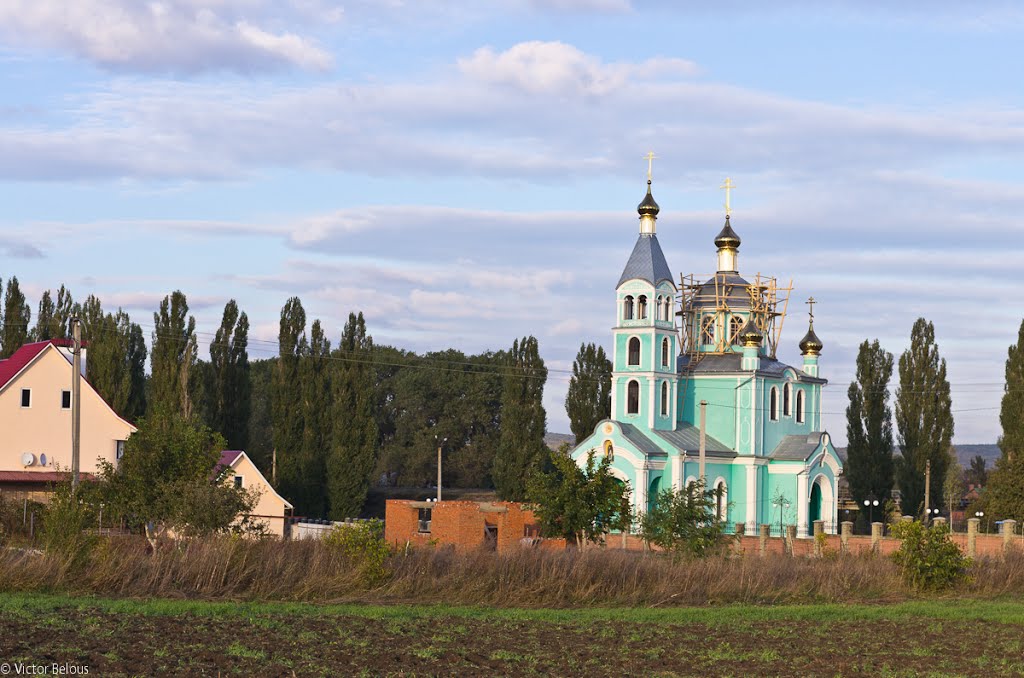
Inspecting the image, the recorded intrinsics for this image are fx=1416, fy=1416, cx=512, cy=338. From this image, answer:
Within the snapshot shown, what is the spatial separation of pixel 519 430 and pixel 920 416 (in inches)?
706

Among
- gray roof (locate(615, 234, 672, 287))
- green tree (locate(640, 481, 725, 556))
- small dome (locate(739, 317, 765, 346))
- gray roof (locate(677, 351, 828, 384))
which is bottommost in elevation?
green tree (locate(640, 481, 725, 556))

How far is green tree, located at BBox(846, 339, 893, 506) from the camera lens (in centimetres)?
6347

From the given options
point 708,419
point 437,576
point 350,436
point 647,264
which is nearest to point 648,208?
point 647,264

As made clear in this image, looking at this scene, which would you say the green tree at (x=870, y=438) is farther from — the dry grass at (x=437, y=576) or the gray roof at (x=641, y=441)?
the dry grass at (x=437, y=576)

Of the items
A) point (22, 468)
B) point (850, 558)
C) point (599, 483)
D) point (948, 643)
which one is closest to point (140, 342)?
point (22, 468)

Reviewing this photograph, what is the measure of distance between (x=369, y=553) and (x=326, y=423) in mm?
37868

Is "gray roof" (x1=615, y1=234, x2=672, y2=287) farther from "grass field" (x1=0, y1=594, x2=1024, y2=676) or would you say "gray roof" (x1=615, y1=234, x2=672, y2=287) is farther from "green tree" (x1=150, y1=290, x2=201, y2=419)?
"grass field" (x1=0, y1=594, x2=1024, y2=676)

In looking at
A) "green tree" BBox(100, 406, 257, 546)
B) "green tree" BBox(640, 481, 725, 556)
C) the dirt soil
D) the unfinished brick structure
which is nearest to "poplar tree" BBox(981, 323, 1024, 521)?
the unfinished brick structure

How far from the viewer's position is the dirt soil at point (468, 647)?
14367 millimetres

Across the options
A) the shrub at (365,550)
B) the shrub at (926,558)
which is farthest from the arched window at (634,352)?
the shrub at (365,550)

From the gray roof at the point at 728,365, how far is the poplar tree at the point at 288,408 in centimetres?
1705

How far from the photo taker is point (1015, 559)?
29969 mm

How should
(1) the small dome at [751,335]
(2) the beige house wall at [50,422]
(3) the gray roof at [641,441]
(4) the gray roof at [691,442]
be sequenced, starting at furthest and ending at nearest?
(1) the small dome at [751,335] → (4) the gray roof at [691,442] → (3) the gray roof at [641,441] → (2) the beige house wall at [50,422]

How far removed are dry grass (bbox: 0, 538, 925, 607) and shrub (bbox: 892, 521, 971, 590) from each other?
0.66 m
